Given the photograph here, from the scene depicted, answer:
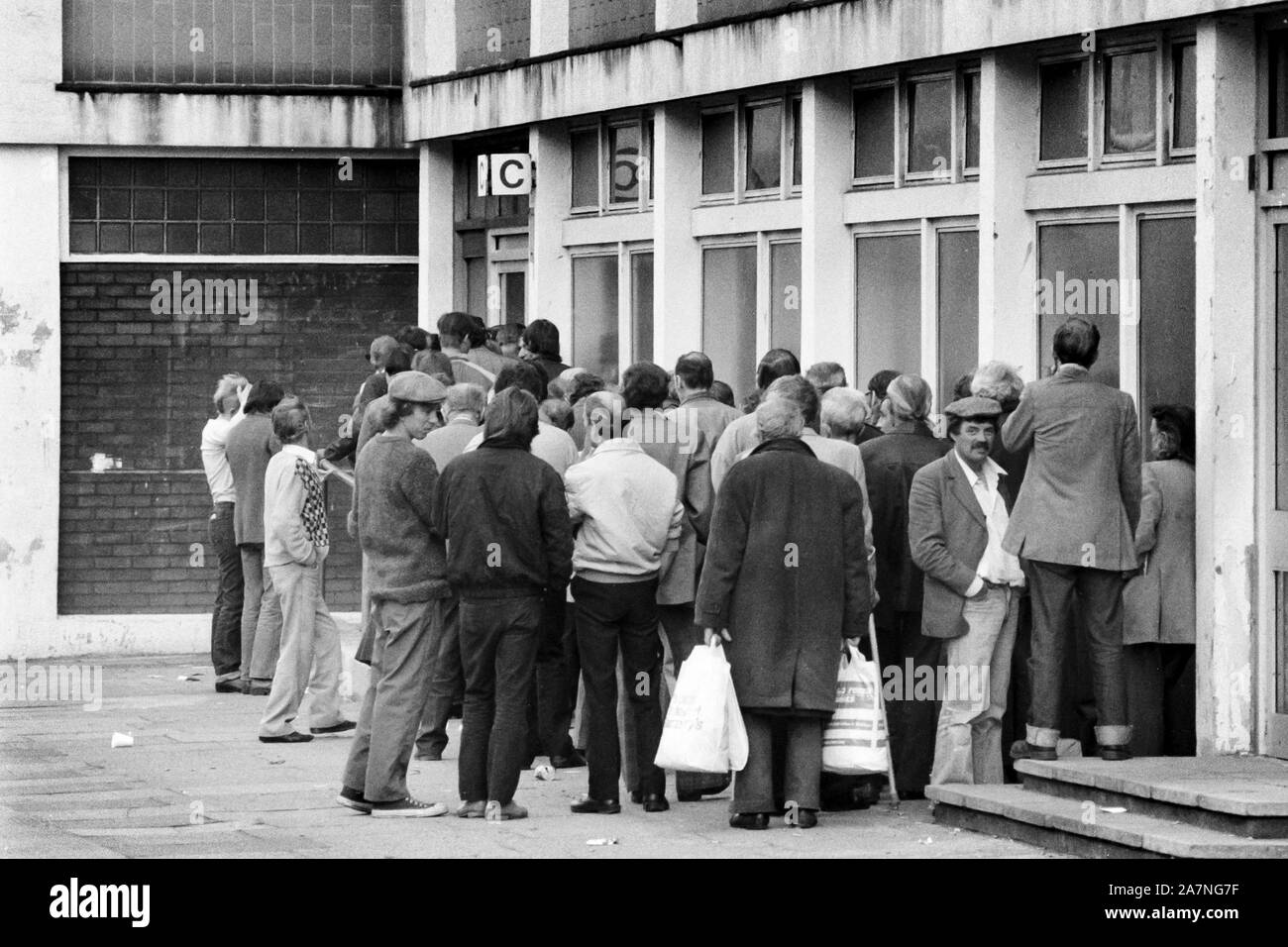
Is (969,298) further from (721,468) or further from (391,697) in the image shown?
(391,697)

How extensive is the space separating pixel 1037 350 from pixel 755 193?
134 inches

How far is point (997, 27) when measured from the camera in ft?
43.4

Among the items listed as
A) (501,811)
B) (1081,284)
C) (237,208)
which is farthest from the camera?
(237,208)

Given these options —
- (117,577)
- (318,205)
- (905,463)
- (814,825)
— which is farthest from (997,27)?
(117,577)

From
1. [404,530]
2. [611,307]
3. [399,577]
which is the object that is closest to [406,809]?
[399,577]

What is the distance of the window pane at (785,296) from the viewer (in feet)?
51.6

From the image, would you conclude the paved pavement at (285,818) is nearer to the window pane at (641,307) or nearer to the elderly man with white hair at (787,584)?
the elderly man with white hair at (787,584)

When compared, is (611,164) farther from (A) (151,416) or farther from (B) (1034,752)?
(B) (1034,752)

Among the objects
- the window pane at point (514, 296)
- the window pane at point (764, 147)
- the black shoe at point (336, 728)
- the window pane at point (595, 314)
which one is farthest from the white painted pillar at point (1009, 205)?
the window pane at point (514, 296)

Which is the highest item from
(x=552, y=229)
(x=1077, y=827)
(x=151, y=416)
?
(x=552, y=229)

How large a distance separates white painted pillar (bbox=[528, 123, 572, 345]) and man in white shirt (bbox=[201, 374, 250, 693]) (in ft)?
9.00

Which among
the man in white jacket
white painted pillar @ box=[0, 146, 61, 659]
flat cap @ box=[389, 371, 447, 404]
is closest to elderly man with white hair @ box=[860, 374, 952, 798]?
the man in white jacket

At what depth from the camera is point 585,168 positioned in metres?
18.4

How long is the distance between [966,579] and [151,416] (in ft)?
32.6
